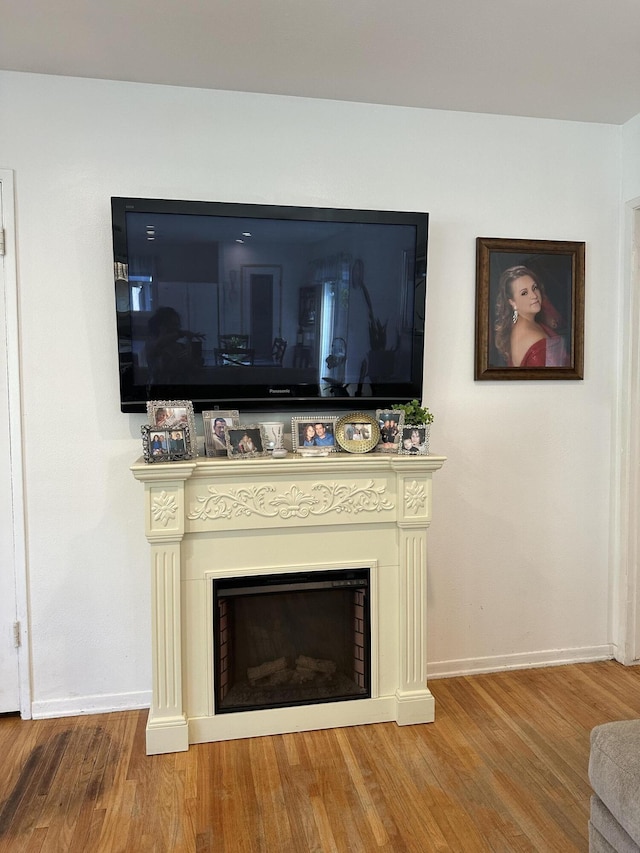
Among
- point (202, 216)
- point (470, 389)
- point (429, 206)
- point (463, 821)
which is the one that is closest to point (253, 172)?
point (202, 216)

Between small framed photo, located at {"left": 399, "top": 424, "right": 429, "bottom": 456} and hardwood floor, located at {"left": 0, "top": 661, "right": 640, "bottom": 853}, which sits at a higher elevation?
small framed photo, located at {"left": 399, "top": 424, "right": 429, "bottom": 456}

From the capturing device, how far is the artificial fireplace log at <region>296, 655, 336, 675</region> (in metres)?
2.46

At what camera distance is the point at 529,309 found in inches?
112

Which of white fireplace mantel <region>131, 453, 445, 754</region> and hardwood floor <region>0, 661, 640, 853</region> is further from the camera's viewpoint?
white fireplace mantel <region>131, 453, 445, 754</region>

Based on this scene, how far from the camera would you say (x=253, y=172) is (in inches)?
102

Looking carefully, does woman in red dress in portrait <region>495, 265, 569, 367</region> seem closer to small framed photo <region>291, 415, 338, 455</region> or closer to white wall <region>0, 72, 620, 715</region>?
white wall <region>0, 72, 620, 715</region>

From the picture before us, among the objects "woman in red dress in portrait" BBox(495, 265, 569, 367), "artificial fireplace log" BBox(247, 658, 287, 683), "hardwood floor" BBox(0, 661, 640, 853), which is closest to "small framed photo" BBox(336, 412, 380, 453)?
"woman in red dress in portrait" BBox(495, 265, 569, 367)

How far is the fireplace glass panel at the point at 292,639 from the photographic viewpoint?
2.39 metres

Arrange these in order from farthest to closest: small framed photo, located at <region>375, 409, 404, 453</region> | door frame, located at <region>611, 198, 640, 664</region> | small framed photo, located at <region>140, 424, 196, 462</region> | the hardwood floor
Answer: door frame, located at <region>611, 198, 640, 664</region>, small framed photo, located at <region>375, 409, 404, 453</region>, small framed photo, located at <region>140, 424, 196, 462</region>, the hardwood floor

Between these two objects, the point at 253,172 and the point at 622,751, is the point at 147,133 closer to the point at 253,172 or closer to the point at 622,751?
the point at 253,172

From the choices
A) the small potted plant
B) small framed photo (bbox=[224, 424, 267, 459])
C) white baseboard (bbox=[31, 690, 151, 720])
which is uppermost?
the small potted plant

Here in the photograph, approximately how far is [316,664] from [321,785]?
0.48m

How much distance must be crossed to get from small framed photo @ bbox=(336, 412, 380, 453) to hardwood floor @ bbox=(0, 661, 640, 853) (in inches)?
44.9

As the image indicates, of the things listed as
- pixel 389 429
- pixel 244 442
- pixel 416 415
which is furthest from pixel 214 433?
pixel 416 415
